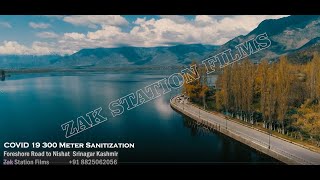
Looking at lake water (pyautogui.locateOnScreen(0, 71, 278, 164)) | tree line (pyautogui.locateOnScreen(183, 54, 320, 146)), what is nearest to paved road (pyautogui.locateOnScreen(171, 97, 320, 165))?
lake water (pyautogui.locateOnScreen(0, 71, 278, 164))

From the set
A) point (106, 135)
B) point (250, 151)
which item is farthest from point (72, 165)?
point (250, 151)

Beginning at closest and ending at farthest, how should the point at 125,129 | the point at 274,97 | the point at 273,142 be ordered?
the point at 273,142 < the point at 274,97 < the point at 125,129

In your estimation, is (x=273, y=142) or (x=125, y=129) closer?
(x=273, y=142)

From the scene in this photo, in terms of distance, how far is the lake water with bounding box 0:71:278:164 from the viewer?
14.9 meters

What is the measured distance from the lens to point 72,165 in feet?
39.0

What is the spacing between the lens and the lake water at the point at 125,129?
14875mm

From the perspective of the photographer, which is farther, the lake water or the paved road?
the lake water

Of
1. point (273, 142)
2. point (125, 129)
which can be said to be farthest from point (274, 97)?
point (125, 129)

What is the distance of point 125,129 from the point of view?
17922 millimetres

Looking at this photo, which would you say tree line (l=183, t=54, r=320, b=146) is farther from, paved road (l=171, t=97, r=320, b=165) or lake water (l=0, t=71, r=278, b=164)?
lake water (l=0, t=71, r=278, b=164)

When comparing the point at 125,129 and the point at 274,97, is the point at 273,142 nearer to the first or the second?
the point at 274,97

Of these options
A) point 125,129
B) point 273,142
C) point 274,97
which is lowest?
point 273,142

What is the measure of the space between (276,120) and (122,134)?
301 inches
